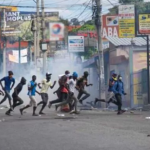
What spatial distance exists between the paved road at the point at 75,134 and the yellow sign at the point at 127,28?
13.1m

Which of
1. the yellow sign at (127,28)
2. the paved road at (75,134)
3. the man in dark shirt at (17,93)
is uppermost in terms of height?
the yellow sign at (127,28)

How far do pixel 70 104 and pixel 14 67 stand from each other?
53579mm

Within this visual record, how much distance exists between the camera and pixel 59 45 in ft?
257

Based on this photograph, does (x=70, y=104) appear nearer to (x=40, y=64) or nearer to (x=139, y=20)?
(x=139, y=20)

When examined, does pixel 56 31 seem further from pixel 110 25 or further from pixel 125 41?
pixel 110 25

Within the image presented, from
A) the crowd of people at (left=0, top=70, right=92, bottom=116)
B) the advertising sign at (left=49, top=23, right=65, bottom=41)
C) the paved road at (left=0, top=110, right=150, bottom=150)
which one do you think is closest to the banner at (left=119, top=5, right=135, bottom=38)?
the crowd of people at (left=0, top=70, right=92, bottom=116)

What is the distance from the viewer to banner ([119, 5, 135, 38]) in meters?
31.4

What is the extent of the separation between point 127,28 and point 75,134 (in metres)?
17.9

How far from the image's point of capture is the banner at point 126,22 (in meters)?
31.4

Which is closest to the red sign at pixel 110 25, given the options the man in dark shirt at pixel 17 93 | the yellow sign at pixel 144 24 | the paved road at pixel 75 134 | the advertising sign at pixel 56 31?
the yellow sign at pixel 144 24

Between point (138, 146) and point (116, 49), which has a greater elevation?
point (116, 49)

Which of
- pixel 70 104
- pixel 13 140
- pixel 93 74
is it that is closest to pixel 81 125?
pixel 13 140

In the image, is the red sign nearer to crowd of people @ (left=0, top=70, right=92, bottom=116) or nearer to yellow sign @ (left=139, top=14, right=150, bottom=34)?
yellow sign @ (left=139, top=14, right=150, bottom=34)

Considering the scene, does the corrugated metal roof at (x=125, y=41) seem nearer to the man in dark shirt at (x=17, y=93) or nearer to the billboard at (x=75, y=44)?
the billboard at (x=75, y=44)
